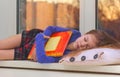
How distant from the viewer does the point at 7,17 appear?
1.79 m

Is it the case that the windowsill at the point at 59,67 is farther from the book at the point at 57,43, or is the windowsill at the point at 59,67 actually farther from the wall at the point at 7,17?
the wall at the point at 7,17

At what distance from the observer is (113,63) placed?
948 millimetres

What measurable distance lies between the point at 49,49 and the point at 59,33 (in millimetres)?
119

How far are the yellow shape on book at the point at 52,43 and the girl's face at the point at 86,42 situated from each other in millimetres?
78

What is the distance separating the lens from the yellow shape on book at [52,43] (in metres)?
1.23

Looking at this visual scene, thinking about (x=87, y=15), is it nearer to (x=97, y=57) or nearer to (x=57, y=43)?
(x=57, y=43)

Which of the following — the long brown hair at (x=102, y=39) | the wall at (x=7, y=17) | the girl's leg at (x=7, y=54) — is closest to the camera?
the long brown hair at (x=102, y=39)

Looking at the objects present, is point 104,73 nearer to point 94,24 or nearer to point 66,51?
point 66,51

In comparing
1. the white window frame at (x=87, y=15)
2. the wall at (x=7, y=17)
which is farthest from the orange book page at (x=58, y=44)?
the wall at (x=7, y=17)

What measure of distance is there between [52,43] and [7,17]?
616 mm

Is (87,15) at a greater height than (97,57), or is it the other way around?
(87,15)

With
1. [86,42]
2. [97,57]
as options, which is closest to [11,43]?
[86,42]

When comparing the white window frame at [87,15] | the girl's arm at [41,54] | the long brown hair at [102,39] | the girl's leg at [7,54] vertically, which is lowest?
the girl's leg at [7,54]

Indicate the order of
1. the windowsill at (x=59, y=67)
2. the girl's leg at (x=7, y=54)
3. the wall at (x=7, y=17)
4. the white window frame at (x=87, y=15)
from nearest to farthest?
1. the windowsill at (x=59, y=67)
2. the girl's leg at (x=7, y=54)
3. the white window frame at (x=87, y=15)
4. the wall at (x=7, y=17)
